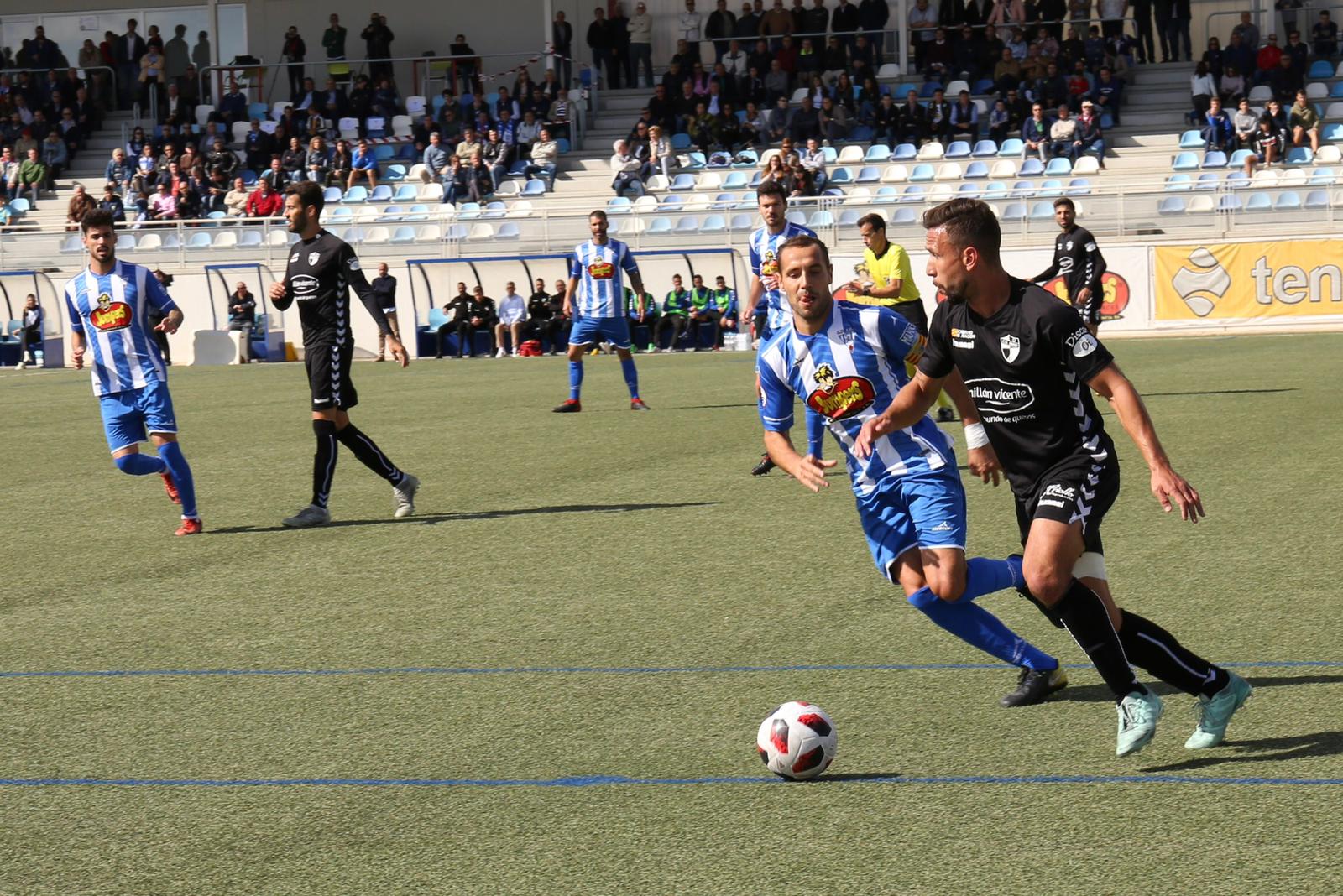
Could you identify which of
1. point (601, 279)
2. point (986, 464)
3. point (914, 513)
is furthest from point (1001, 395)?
point (601, 279)

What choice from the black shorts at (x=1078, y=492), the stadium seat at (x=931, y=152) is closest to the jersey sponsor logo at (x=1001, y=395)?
the black shorts at (x=1078, y=492)

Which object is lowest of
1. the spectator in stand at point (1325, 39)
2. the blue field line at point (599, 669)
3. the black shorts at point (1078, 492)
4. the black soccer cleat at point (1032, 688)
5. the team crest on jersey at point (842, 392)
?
the blue field line at point (599, 669)

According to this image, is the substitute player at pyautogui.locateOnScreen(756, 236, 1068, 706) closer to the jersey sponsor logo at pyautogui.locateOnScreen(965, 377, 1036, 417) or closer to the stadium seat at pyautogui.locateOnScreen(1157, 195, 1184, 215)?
the jersey sponsor logo at pyautogui.locateOnScreen(965, 377, 1036, 417)

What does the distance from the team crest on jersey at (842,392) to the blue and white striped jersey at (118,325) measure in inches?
204

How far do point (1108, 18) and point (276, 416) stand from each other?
22.0m

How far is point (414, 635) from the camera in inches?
Answer: 261

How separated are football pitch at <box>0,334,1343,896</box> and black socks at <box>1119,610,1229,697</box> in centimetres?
21

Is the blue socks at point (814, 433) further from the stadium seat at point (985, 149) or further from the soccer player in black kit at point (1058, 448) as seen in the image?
the stadium seat at point (985, 149)

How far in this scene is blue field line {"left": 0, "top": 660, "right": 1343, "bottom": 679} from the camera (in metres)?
5.57

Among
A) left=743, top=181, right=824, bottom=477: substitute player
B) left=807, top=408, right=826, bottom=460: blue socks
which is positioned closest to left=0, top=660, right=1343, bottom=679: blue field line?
left=807, top=408, right=826, bottom=460: blue socks

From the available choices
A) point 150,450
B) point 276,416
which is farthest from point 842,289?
point 276,416

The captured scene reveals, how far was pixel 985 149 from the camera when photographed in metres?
30.0

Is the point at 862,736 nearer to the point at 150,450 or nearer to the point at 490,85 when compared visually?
the point at 150,450

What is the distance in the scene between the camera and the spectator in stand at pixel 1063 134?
29.3m
